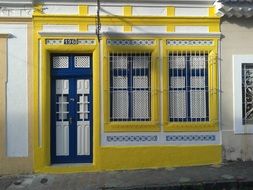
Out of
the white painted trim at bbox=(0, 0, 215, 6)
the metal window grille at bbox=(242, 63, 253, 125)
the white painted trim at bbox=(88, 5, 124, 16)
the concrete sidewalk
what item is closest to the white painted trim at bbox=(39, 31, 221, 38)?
the white painted trim at bbox=(88, 5, 124, 16)

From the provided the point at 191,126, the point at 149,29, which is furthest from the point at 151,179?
the point at 149,29

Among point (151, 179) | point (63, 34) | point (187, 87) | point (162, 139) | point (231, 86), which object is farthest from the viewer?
point (231, 86)

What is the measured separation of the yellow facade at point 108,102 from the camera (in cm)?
916

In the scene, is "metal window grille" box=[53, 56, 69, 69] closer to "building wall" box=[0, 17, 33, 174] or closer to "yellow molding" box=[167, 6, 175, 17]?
"building wall" box=[0, 17, 33, 174]

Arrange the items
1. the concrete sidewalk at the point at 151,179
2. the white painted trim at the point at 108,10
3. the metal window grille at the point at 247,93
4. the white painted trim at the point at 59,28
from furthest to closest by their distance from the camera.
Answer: the metal window grille at the point at 247,93 < the white painted trim at the point at 108,10 < the white painted trim at the point at 59,28 < the concrete sidewalk at the point at 151,179

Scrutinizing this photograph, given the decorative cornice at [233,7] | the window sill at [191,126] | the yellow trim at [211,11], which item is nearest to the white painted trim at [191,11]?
the yellow trim at [211,11]

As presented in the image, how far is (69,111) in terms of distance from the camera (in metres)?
9.41

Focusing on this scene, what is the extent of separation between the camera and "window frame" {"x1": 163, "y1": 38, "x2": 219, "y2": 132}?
9.38 meters

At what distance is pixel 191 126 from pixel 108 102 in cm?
199

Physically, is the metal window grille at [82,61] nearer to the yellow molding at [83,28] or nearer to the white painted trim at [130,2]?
the yellow molding at [83,28]

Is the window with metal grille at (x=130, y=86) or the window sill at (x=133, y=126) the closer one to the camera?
the window sill at (x=133, y=126)

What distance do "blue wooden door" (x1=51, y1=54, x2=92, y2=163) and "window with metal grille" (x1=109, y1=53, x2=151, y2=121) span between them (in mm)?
564

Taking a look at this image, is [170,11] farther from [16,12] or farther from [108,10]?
[16,12]

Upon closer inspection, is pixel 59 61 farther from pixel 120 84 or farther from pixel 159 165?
pixel 159 165
